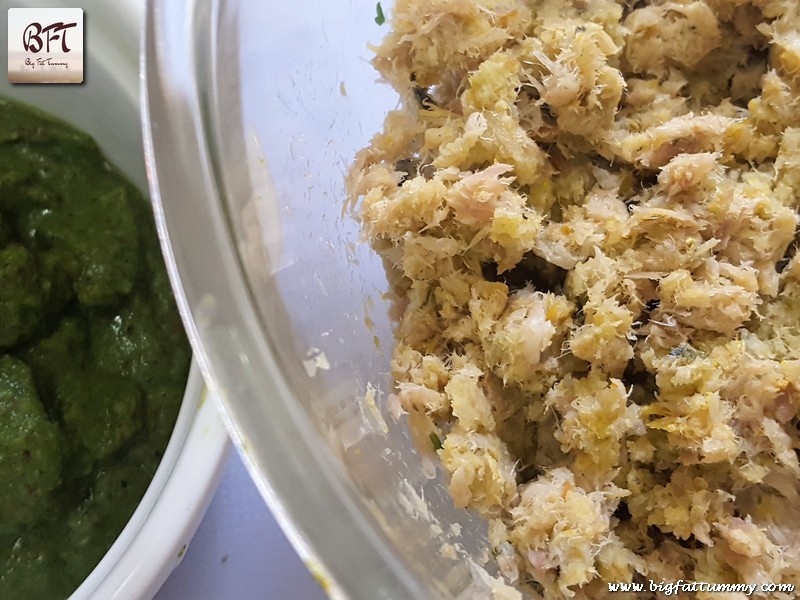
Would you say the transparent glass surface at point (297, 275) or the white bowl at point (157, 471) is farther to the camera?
the white bowl at point (157, 471)

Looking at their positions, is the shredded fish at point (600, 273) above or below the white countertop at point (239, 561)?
above

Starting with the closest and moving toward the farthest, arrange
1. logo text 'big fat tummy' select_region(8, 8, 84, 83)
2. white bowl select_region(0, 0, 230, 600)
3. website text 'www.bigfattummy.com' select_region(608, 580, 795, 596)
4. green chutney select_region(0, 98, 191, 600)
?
1. website text 'www.bigfattummy.com' select_region(608, 580, 795, 596)
2. white bowl select_region(0, 0, 230, 600)
3. green chutney select_region(0, 98, 191, 600)
4. logo text 'big fat tummy' select_region(8, 8, 84, 83)

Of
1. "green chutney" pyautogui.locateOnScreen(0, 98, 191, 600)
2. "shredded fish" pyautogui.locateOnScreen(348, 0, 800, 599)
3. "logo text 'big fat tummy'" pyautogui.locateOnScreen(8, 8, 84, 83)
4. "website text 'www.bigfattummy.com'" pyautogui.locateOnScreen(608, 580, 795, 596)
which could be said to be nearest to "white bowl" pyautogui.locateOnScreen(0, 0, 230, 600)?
"logo text 'big fat tummy'" pyautogui.locateOnScreen(8, 8, 84, 83)

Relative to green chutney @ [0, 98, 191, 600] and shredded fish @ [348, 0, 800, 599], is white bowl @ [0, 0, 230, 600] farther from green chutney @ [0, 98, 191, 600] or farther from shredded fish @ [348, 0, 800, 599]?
shredded fish @ [348, 0, 800, 599]

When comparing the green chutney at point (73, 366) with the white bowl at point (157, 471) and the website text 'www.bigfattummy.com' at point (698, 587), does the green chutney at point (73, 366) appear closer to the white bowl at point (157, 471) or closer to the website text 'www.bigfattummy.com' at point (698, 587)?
the white bowl at point (157, 471)

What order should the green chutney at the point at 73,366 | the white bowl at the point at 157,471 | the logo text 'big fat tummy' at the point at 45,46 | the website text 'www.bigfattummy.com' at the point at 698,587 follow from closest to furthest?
1. the website text 'www.bigfattummy.com' at the point at 698,587
2. the white bowl at the point at 157,471
3. the green chutney at the point at 73,366
4. the logo text 'big fat tummy' at the point at 45,46

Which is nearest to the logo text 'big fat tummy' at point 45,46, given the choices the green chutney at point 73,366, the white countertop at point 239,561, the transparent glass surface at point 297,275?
the green chutney at point 73,366
